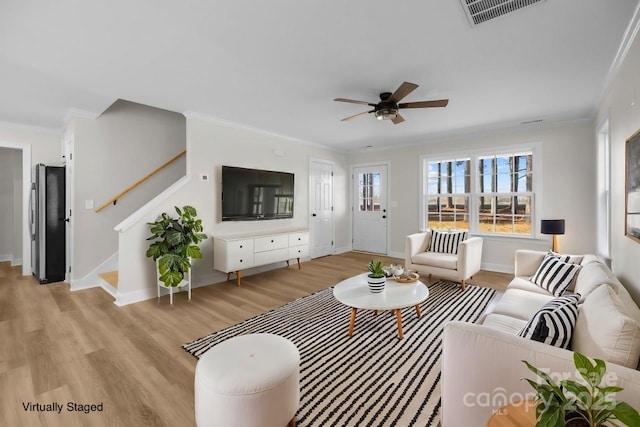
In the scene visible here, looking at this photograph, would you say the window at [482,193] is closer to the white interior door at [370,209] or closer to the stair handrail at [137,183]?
the white interior door at [370,209]

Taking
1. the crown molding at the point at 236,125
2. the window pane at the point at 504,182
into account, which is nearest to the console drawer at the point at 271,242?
the crown molding at the point at 236,125

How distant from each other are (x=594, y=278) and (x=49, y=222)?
6234mm

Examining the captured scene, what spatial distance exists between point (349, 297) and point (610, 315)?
174cm

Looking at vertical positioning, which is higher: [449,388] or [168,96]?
[168,96]

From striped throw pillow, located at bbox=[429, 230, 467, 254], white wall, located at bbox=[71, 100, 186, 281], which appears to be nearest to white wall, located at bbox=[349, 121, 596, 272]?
striped throw pillow, located at bbox=[429, 230, 467, 254]

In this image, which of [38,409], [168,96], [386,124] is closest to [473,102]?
[386,124]

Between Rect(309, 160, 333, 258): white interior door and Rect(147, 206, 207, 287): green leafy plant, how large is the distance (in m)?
2.74

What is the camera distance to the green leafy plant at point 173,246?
3295 millimetres

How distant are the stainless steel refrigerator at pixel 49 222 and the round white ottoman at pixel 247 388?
4.25 m

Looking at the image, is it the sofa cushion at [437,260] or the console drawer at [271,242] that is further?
the console drawer at [271,242]

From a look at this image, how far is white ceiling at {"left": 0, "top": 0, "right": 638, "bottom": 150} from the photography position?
188 cm

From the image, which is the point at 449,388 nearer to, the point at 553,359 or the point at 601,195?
the point at 553,359

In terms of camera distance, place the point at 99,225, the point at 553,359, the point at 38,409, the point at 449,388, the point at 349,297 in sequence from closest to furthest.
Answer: the point at 553,359
the point at 449,388
the point at 38,409
the point at 349,297
the point at 99,225

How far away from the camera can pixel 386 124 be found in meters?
4.48
